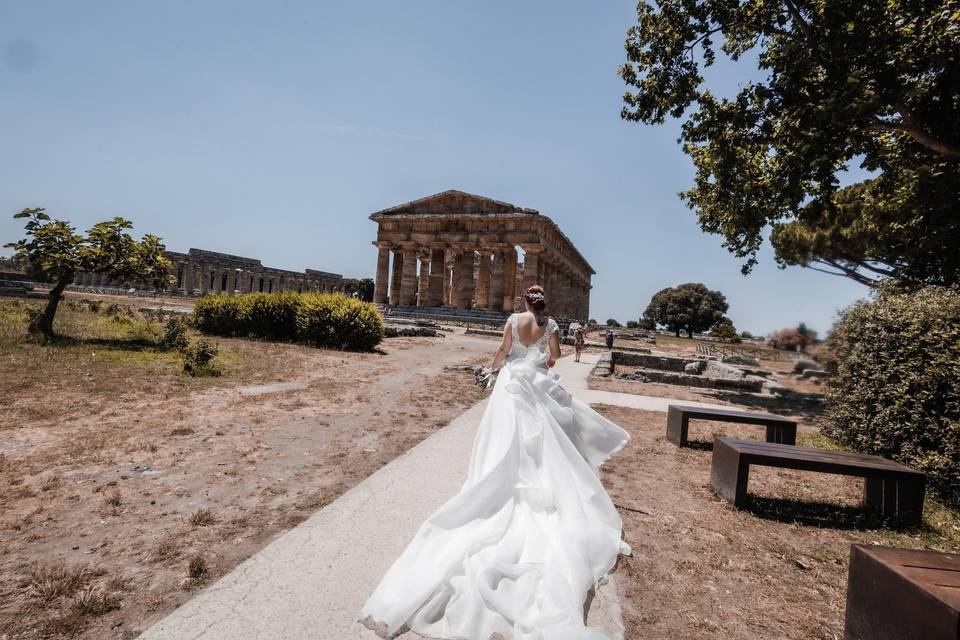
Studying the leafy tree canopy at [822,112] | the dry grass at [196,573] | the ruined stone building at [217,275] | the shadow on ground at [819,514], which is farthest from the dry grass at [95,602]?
the ruined stone building at [217,275]

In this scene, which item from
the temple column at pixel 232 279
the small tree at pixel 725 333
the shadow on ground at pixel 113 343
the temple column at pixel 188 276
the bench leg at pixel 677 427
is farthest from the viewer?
the temple column at pixel 232 279

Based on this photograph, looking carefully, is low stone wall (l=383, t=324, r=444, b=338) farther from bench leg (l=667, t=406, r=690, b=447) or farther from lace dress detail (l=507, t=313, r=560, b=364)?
lace dress detail (l=507, t=313, r=560, b=364)

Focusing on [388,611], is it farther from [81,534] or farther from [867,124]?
[867,124]

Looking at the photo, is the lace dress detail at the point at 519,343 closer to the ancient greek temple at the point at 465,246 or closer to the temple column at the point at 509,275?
the ancient greek temple at the point at 465,246

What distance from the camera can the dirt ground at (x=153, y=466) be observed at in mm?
2613

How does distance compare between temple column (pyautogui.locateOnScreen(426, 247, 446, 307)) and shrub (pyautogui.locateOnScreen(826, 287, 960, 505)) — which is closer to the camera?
shrub (pyautogui.locateOnScreen(826, 287, 960, 505))

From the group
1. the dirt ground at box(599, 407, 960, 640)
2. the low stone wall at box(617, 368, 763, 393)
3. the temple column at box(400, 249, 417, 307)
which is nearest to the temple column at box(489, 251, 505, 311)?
the temple column at box(400, 249, 417, 307)

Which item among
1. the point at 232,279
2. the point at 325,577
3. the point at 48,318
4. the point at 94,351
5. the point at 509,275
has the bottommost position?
the point at 325,577

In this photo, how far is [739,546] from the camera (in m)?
3.62

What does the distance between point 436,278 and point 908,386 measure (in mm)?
39993

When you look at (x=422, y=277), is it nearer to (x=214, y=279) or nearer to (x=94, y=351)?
(x=214, y=279)

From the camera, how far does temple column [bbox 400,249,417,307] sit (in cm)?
4375

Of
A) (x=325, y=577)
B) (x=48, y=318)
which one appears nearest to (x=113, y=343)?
(x=48, y=318)

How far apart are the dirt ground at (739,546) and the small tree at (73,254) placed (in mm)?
14039
